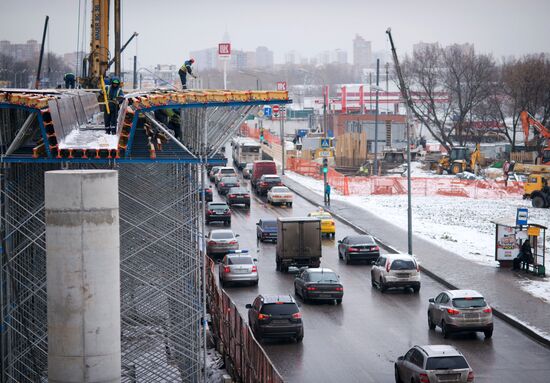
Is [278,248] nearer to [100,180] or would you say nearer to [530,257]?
[530,257]

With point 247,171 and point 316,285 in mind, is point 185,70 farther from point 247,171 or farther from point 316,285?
point 247,171

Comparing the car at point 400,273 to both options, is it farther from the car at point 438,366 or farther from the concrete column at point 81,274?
the concrete column at point 81,274

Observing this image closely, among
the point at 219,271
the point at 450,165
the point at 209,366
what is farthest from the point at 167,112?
the point at 450,165

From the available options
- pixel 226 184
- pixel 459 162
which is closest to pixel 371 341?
pixel 226 184

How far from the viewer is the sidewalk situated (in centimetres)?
3117

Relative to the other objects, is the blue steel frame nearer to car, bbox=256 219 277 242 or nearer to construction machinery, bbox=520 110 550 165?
car, bbox=256 219 277 242

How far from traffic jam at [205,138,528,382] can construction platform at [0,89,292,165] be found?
604 cm

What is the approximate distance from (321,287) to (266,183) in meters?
36.9

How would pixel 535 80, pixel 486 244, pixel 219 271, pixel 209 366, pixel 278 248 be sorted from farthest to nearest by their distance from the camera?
pixel 535 80 → pixel 486 244 → pixel 278 248 → pixel 219 271 → pixel 209 366

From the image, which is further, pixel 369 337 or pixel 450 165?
pixel 450 165

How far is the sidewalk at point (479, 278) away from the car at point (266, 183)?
43.1ft

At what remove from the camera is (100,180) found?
1567cm

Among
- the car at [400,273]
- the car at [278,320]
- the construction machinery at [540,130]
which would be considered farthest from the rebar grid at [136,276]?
the construction machinery at [540,130]

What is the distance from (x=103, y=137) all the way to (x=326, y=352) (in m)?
8.78
